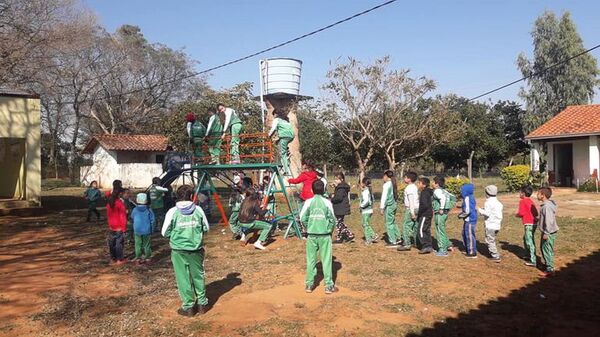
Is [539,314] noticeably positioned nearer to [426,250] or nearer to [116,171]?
[426,250]

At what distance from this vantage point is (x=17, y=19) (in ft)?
63.2

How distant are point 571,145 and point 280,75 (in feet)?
57.0

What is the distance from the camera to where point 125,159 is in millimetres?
40688

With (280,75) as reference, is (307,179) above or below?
below

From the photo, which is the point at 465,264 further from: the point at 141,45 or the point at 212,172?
the point at 141,45

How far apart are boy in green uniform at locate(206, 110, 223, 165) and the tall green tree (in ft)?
114

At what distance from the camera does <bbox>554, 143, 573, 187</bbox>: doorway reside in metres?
26.6

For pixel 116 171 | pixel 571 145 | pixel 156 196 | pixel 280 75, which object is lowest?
pixel 156 196

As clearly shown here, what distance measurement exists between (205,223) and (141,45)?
47.8 metres

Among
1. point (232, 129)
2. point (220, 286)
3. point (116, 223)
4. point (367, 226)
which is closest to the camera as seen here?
point (220, 286)

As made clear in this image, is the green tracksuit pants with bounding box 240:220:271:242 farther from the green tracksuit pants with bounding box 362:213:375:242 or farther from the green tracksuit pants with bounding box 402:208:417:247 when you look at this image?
the green tracksuit pants with bounding box 402:208:417:247

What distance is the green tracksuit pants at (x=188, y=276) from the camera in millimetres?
6241

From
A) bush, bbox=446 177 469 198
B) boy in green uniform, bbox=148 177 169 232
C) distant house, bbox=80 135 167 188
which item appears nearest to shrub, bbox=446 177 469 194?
bush, bbox=446 177 469 198

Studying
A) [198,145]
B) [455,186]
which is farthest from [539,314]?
[455,186]
